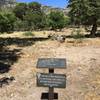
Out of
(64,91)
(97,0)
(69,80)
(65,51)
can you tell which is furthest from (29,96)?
(97,0)

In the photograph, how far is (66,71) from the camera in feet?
47.5

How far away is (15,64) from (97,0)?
11.9m

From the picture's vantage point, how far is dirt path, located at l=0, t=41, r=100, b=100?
39.0ft

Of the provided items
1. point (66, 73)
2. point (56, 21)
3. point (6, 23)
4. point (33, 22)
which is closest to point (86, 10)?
point (66, 73)

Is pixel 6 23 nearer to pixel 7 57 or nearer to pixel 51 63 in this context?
pixel 7 57

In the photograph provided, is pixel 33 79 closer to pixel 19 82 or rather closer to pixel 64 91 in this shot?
pixel 19 82

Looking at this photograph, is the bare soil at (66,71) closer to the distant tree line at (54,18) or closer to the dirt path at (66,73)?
the dirt path at (66,73)

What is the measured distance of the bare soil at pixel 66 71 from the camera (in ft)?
39.2

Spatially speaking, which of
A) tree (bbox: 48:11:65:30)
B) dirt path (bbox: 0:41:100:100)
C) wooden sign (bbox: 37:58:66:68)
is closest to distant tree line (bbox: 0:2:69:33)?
tree (bbox: 48:11:65:30)

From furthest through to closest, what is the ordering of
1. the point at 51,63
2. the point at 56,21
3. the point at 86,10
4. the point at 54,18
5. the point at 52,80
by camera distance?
the point at 54,18
the point at 56,21
the point at 86,10
the point at 51,63
the point at 52,80

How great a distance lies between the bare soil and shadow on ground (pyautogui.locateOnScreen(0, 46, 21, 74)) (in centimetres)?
23

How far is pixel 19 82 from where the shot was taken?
13164 mm

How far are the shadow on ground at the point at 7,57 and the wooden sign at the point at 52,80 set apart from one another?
4.94 meters

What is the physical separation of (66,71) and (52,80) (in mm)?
4876
